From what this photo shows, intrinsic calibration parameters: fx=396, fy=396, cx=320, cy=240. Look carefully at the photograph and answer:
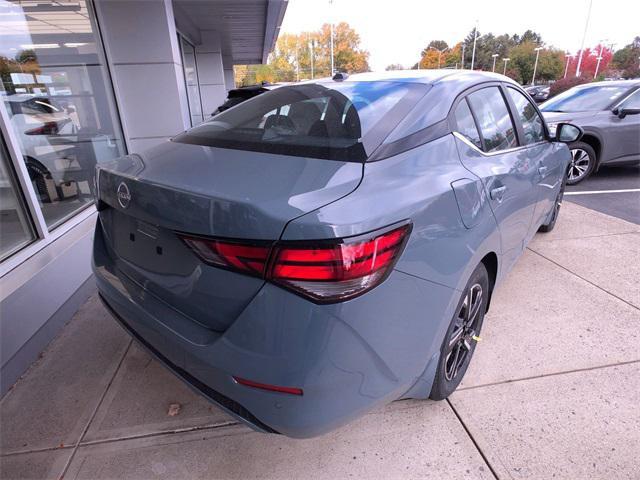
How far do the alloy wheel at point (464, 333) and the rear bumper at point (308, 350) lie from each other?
17.6 inches

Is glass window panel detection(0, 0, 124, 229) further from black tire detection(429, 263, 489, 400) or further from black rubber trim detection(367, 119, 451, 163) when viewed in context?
black tire detection(429, 263, 489, 400)

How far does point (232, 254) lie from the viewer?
1.31 meters

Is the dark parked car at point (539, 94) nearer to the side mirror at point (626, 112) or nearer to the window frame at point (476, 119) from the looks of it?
the side mirror at point (626, 112)

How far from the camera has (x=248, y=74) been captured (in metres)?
55.8

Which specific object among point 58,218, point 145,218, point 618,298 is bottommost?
point 618,298

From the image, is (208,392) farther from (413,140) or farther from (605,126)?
(605,126)

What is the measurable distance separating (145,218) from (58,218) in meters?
2.53

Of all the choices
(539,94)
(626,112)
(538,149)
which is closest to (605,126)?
(626,112)

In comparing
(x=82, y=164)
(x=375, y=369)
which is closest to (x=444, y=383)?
(x=375, y=369)

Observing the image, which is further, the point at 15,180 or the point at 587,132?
the point at 587,132

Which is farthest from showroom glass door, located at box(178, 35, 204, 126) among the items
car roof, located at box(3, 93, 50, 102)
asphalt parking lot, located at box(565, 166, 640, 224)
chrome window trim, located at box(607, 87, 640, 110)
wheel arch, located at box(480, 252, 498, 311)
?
wheel arch, located at box(480, 252, 498, 311)

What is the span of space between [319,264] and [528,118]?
2.63m

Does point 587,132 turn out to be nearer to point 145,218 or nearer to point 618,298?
point 618,298

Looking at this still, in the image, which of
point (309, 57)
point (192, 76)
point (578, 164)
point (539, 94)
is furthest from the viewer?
point (309, 57)
